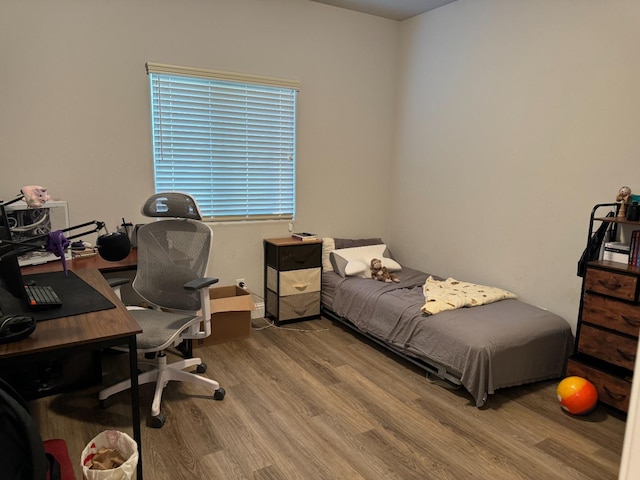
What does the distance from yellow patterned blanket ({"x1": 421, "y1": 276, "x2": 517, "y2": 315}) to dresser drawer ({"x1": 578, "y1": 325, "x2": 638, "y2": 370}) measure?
0.70 meters

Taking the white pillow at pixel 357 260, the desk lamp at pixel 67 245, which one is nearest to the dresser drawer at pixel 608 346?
the white pillow at pixel 357 260

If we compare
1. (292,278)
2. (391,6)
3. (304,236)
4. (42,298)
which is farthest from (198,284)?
(391,6)

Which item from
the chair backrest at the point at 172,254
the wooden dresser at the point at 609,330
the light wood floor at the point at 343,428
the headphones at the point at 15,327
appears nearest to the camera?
the headphones at the point at 15,327

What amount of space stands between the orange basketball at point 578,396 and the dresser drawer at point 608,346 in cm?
19

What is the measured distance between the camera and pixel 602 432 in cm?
241

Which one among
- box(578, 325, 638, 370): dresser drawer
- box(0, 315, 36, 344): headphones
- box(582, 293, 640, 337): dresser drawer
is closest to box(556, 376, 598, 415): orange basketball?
box(578, 325, 638, 370): dresser drawer

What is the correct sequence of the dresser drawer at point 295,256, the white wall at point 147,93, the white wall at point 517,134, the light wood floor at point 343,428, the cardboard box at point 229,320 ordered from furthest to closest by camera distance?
the dresser drawer at point 295,256 < the cardboard box at point 229,320 < the white wall at point 147,93 < the white wall at point 517,134 < the light wood floor at point 343,428

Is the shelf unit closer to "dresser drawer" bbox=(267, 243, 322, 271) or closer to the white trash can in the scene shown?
"dresser drawer" bbox=(267, 243, 322, 271)

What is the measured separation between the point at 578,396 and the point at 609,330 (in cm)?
43

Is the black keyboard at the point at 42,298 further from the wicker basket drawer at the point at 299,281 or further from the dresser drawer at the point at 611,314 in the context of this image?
the dresser drawer at the point at 611,314

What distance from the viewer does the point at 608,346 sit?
2.55 metres

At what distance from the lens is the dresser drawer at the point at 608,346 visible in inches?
96.6

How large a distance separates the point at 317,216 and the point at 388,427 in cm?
232

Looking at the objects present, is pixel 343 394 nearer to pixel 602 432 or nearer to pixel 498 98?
pixel 602 432
